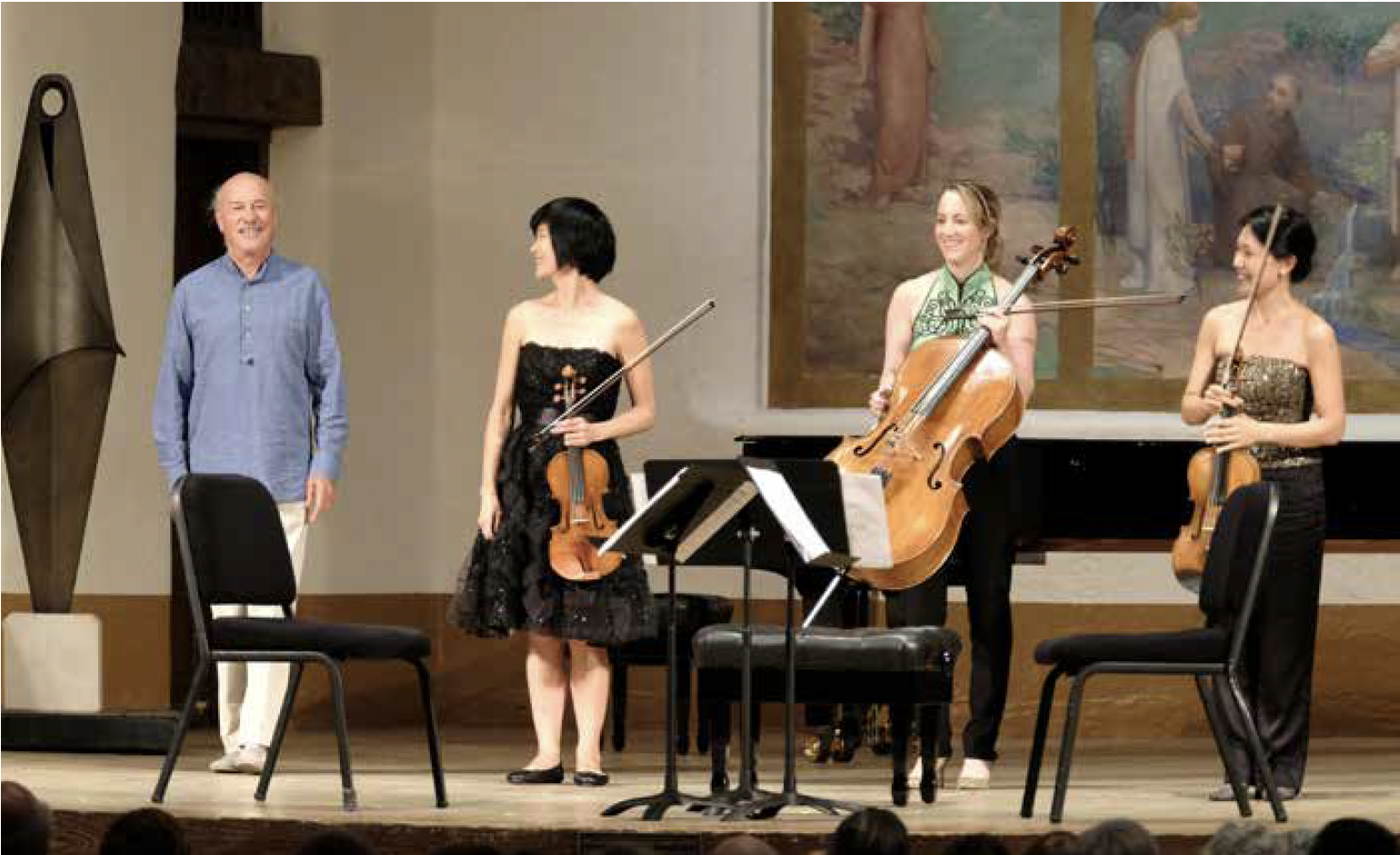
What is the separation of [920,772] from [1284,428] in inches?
48.8

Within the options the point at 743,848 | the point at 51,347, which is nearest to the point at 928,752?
the point at 743,848

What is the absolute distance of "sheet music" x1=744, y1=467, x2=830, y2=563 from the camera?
5168 mm

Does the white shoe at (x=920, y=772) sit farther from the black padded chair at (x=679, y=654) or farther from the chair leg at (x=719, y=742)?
the black padded chair at (x=679, y=654)

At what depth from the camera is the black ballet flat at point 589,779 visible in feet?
21.0

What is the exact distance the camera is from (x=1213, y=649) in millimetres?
5727

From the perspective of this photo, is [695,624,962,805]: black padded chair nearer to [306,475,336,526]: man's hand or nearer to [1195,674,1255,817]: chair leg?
[1195,674,1255,817]: chair leg

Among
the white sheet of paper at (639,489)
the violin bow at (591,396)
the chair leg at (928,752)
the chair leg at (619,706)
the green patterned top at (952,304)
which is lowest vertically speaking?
the chair leg at (619,706)

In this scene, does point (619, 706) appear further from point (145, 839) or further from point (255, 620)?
point (145, 839)

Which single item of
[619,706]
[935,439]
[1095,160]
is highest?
[1095,160]

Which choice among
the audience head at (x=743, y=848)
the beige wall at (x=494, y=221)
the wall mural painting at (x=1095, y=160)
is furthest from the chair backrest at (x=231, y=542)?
the wall mural painting at (x=1095, y=160)

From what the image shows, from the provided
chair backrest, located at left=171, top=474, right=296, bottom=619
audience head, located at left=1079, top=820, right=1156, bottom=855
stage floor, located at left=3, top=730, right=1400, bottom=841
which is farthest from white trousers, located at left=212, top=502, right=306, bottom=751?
audience head, located at left=1079, top=820, right=1156, bottom=855

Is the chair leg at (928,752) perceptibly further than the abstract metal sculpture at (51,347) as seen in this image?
No

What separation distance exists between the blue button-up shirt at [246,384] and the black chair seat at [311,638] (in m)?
0.97

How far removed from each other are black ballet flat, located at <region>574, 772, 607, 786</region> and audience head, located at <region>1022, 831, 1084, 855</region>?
8.70 feet
